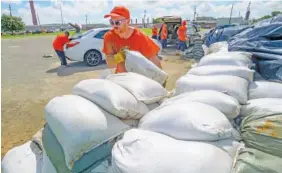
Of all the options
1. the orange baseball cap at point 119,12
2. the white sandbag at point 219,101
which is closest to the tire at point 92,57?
the orange baseball cap at point 119,12

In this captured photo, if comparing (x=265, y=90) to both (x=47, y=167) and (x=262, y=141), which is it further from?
(x=47, y=167)

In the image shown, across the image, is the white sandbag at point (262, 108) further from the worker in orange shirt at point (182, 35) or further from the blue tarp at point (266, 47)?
the worker in orange shirt at point (182, 35)

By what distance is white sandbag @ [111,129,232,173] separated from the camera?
0.88 m

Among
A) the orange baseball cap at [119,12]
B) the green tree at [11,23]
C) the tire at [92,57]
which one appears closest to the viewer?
the orange baseball cap at [119,12]

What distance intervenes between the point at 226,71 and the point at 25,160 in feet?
5.53

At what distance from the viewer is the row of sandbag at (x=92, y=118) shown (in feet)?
4.06

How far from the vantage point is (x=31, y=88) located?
15.7ft

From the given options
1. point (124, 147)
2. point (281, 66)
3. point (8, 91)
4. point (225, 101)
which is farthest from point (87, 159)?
point (8, 91)

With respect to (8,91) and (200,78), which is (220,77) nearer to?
(200,78)

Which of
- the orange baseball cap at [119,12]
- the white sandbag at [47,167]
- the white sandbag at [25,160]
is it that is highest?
the orange baseball cap at [119,12]

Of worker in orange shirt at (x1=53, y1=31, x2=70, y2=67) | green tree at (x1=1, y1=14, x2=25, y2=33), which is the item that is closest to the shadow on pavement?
worker in orange shirt at (x1=53, y1=31, x2=70, y2=67)

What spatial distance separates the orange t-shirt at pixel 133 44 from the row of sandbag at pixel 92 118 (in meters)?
0.60

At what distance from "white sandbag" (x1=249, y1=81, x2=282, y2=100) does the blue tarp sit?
208 millimetres

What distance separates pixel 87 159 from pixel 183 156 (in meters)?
0.60
